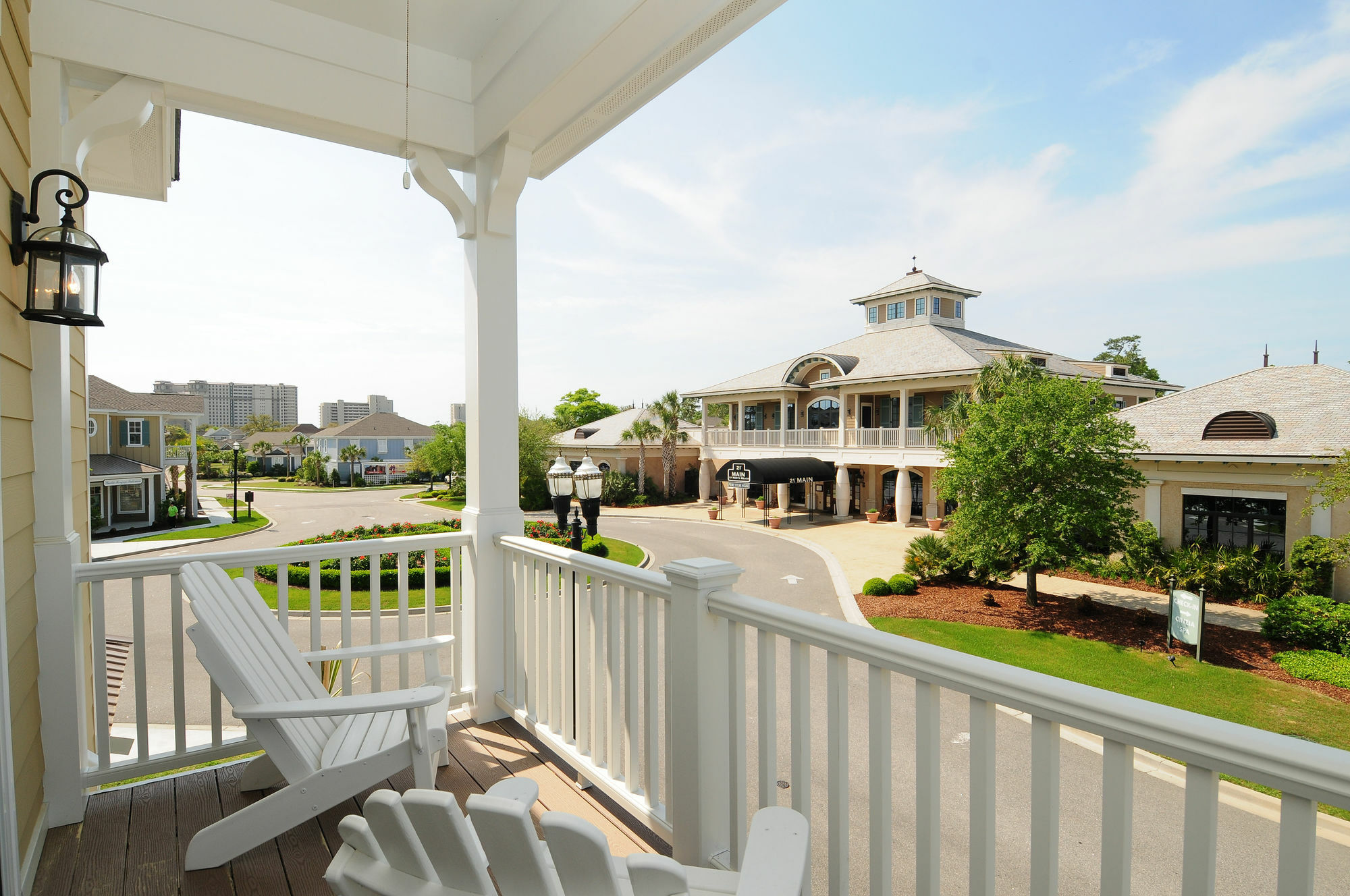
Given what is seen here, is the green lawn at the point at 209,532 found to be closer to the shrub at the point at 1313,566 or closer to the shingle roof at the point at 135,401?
the shingle roof at the point at 135,401

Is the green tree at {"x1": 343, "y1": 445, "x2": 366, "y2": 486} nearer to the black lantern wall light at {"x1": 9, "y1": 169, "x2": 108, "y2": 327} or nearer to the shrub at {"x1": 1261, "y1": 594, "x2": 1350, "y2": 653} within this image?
the shrub at {"x1": 1261, "y1": 594, "x2": 1350, "y2": 653}

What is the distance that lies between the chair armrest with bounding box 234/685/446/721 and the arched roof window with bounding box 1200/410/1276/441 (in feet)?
52.8

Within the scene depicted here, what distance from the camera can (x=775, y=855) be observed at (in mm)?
1019

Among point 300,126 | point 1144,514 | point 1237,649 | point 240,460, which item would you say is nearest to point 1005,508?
point 1237,649

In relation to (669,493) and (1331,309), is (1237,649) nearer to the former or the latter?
(669,493)

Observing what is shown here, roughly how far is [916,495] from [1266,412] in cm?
933

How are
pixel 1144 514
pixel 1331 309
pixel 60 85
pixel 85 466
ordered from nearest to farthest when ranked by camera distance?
pixel 60 85 < pixel 85 466 < pixel 1144 514 < pixel 1331 309

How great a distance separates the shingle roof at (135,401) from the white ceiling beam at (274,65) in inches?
1060

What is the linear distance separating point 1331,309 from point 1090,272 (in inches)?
429

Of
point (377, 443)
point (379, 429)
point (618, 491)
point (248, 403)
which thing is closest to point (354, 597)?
point (618, 491)

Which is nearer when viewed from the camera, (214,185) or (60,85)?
(60,85)

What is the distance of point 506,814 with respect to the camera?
2.86 feet

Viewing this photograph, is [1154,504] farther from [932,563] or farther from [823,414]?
[823,414]

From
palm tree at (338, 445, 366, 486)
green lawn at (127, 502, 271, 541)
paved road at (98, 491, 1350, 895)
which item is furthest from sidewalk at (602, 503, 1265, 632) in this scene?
palm tree at (338, 445, 366, 486)
